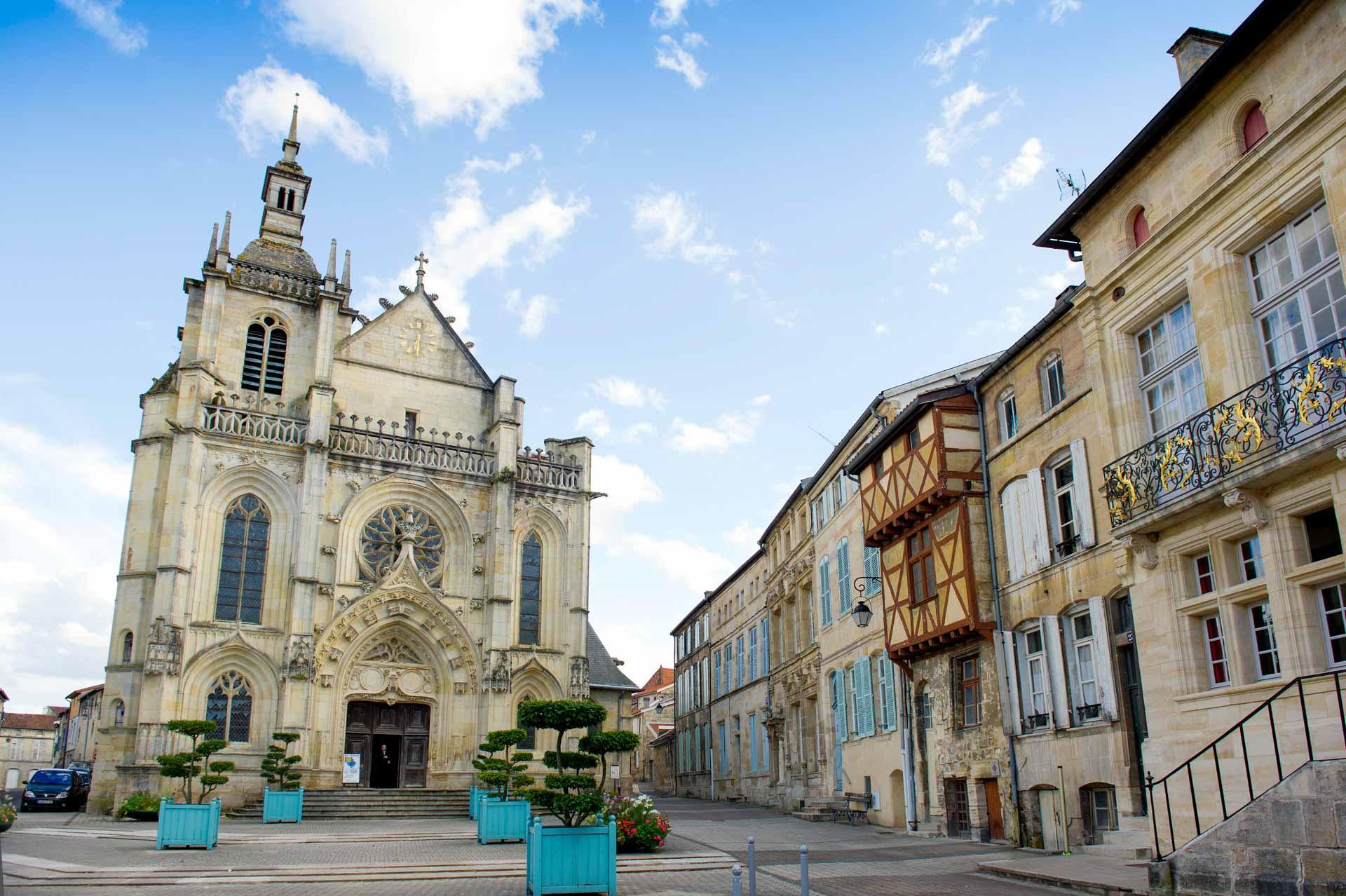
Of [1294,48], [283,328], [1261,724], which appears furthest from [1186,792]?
[283,328]

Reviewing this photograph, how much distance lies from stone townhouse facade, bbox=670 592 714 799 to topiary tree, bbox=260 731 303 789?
63.1 feet

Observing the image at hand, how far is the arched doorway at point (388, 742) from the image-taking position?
94.4 feet

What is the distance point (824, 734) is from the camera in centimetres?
2633

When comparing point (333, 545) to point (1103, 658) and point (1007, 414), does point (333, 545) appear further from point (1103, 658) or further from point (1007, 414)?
point (1103, 658)

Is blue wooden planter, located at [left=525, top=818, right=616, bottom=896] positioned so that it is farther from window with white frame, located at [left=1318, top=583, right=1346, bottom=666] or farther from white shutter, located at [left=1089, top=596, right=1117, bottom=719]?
window with white frame, located at [left=1318, top=583, right=1346, bottom=666]

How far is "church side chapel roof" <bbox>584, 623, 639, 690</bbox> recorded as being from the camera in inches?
1398

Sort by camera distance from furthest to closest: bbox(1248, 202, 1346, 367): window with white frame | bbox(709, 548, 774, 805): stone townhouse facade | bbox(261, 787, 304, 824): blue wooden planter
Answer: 1. bbox(709, 548, 774, 805): stone townhouse facade
2. bbox(261, 787, 304, 824): blue wooden planter
3. bbox(1248, 202, 1346, 367): window with white frame

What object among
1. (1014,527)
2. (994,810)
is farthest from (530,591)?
(1014,527)

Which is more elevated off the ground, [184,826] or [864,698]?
[864,698]

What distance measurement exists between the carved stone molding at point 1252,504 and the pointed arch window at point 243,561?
81.6ft

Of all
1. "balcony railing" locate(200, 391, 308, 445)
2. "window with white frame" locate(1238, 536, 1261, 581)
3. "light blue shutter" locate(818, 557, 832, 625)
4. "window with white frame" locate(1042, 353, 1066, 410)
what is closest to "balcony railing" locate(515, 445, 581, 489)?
"balcony railing" locate(200, 391, 308, 445)

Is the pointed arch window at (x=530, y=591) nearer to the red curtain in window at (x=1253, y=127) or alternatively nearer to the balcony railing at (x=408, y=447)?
the balcony railing at (x=408, y=447)

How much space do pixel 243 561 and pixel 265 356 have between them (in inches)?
269

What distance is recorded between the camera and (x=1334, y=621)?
9.96 meters
